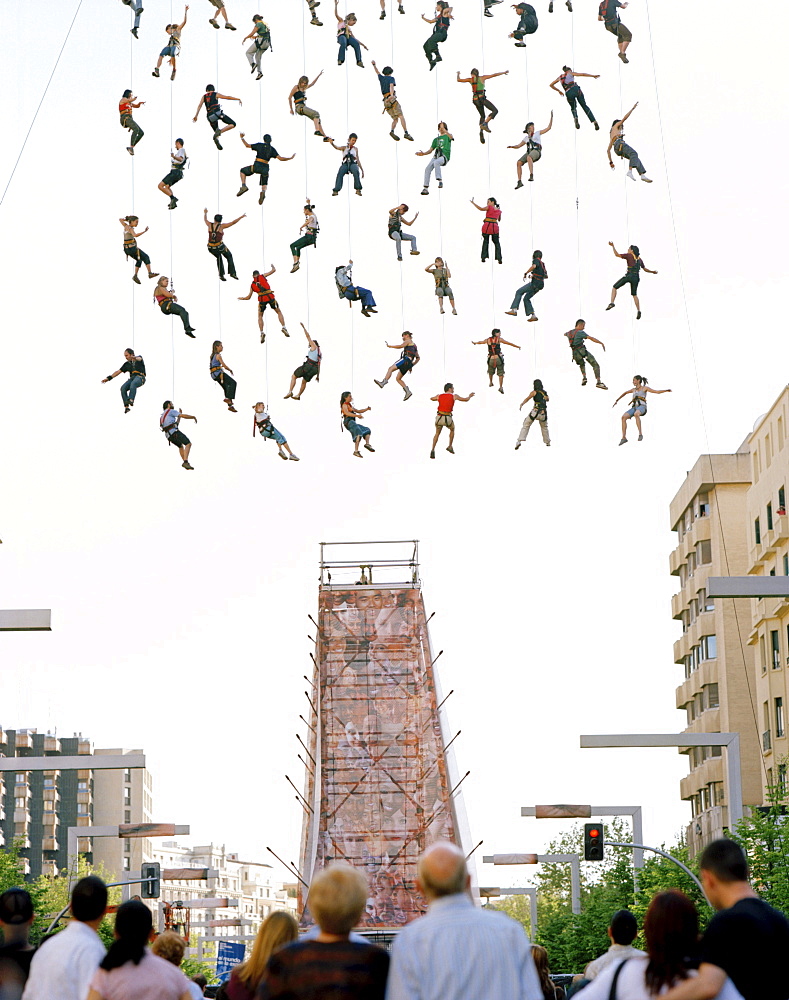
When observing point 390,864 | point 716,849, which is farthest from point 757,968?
point 390,864

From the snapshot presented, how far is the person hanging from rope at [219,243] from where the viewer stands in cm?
2733

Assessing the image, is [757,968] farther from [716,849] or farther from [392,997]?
[392,997]

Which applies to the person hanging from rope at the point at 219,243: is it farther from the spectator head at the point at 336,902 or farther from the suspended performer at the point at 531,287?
the spectator head at the point at 336,902

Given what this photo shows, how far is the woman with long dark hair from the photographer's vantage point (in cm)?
800

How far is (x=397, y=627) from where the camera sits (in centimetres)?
4409

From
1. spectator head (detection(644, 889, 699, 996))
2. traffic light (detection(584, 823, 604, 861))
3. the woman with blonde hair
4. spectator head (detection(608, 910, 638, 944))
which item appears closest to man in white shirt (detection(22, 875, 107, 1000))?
the woman with blonde hair

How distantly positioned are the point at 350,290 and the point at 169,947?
1901 cm

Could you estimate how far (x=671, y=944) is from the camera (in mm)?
7266

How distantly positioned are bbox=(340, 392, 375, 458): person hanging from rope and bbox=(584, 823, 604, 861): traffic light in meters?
11.3

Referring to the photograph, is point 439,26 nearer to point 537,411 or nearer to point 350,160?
point 350,160

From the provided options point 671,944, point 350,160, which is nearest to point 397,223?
point 350,160

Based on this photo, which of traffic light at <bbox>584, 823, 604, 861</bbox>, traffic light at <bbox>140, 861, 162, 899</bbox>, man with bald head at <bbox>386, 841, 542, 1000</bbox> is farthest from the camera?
traffic light at <bbox>140, 861, 162, 899</bbox>

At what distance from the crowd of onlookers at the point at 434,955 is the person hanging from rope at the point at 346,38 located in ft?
64.2

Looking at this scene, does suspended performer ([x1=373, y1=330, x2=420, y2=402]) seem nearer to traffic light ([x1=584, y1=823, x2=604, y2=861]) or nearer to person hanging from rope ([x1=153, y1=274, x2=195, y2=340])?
person hanging from rope ([x1=153, y1=274, x2=195, y2=340])
